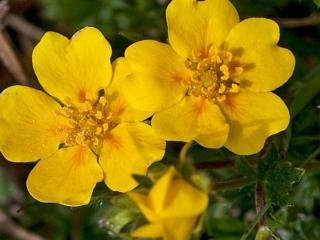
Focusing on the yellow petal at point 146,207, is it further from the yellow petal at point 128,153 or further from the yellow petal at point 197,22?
the yellow petal at point 197,22

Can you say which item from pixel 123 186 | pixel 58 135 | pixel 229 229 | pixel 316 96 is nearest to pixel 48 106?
pixel 58 135

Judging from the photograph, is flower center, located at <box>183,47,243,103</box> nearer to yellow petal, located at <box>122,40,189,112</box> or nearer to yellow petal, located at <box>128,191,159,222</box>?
yellow petal, located at <box>122,40,189,112</box>

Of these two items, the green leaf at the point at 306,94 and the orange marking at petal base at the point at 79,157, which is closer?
the orange marking at petal base at the point at 79,157

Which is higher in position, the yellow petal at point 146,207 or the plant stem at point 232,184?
the yellow petal at point 146,207

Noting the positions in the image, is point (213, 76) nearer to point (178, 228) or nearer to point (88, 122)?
point (88, 122)

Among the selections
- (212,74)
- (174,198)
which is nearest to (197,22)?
(212,74)

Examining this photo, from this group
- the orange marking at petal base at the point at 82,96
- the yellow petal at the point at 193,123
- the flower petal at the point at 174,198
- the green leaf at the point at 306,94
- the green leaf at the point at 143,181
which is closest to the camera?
the flower petal at the point at 174,198

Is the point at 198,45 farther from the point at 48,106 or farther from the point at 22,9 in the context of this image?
the point at 22,9

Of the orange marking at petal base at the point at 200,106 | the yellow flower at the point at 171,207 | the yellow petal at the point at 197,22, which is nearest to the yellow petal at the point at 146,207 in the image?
the yellow flower at the point at 171,207
